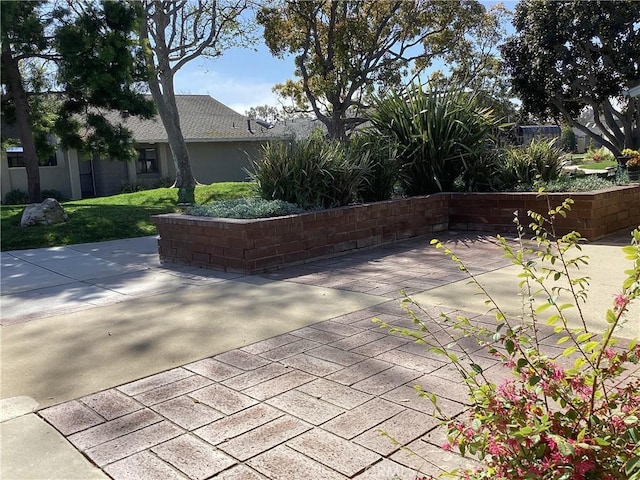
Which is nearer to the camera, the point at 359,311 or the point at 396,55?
the point at 359,311

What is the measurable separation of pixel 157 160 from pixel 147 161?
0.51 metres

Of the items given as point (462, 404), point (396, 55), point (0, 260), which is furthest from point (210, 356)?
point (396, 55)

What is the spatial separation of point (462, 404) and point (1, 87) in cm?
1575

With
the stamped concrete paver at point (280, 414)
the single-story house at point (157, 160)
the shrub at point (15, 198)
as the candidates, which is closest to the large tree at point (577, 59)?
the single-story house at point (157, 160)

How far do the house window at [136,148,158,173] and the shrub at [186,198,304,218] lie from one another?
19472 mm

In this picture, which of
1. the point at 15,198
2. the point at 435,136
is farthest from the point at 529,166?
the point at 15,198

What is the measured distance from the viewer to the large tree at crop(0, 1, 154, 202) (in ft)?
43.9

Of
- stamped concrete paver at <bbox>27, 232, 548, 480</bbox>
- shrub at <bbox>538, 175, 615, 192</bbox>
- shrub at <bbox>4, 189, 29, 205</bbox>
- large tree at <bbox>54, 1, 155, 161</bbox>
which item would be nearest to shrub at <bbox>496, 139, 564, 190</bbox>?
shrub at <bbox>538, 175, 615, 192</bbox>

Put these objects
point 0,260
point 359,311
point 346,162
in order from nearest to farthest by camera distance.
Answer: point 359,311 < point 346,162 < point 0,260

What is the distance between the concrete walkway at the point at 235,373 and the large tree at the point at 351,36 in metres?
14.7

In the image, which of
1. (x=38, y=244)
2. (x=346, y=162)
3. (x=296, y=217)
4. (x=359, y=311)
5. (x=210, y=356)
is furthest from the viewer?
(x=38, y=244)

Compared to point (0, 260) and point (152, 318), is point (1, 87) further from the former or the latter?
point (152, 318)

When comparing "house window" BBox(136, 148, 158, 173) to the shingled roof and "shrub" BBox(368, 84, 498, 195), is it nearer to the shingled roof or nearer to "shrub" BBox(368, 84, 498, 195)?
the shingled roof

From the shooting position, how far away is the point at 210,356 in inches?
161
